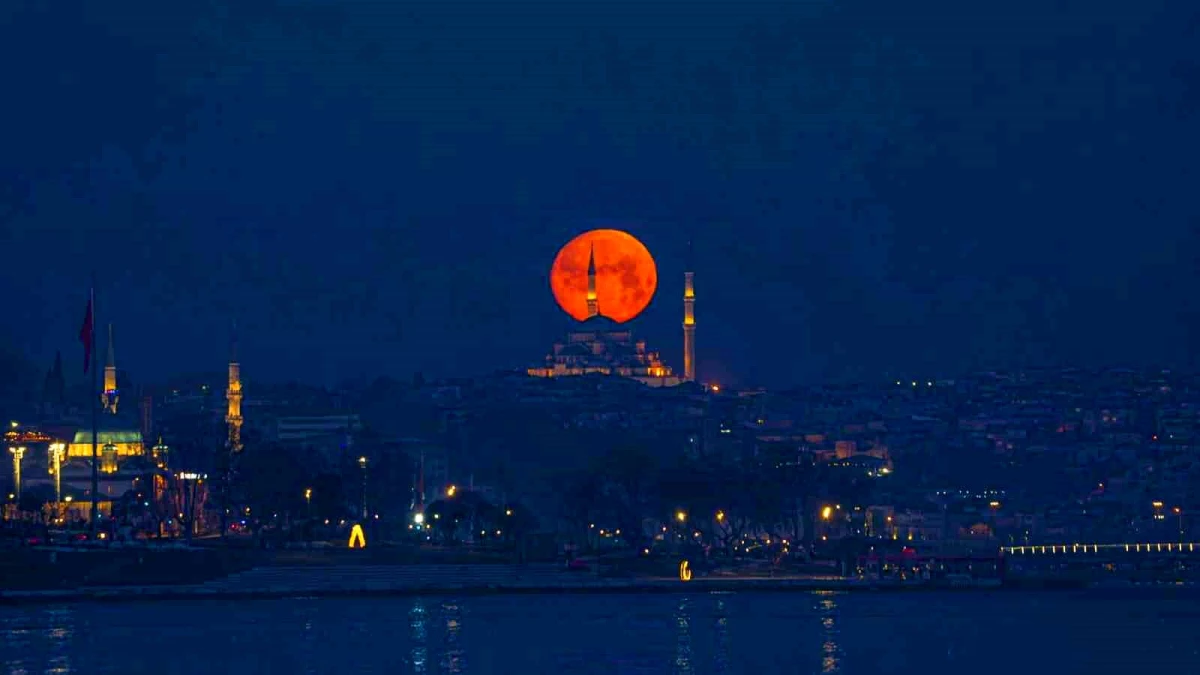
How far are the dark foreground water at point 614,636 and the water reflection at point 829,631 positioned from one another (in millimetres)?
86

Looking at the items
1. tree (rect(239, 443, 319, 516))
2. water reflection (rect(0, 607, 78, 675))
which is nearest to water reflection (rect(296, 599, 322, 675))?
water reflection (rect(0, 607, 78, 675))

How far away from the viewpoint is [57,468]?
142 m

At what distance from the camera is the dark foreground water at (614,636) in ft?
245

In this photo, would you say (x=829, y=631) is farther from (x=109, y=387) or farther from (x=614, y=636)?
(x=109, y=387)

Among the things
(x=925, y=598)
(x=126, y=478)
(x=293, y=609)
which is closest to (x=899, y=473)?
(x=126, y=478)

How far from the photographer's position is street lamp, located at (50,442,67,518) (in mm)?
132250

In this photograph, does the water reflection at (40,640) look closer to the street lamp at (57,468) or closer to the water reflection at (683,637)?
the water reflection at (683,637)

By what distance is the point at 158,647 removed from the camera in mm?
78062

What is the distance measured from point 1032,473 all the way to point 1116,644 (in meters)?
94.6

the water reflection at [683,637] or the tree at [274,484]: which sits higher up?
the tree at [274,484]

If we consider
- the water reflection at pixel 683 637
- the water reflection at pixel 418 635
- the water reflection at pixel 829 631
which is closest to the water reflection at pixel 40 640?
the water reflection at pixel 418 635

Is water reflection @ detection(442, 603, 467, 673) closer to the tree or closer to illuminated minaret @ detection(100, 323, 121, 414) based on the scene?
the tree

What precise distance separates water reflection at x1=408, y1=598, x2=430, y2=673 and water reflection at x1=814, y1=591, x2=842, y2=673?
33.2 ft

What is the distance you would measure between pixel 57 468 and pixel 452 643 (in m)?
65.5
